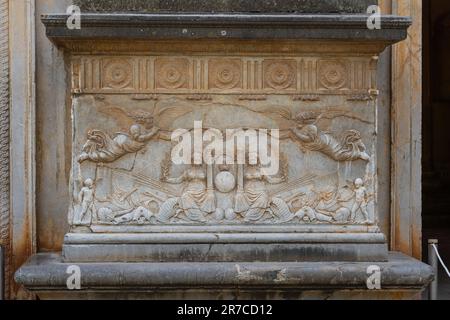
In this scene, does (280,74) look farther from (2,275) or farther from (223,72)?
(2,275)

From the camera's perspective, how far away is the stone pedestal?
6141mm

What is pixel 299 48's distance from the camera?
614 cm

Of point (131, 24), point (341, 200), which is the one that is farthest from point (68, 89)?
point (341, 200)

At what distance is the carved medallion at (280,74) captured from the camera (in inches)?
244

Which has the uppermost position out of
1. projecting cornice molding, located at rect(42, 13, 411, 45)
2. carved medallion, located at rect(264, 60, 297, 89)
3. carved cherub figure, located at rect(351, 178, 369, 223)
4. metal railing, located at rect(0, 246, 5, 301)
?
projecting cornice molding, located at rect(42, 13, 411, 45)

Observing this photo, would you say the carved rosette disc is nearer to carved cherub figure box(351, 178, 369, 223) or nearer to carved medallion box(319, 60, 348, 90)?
carved medallion box(319, 60, 348, 90)

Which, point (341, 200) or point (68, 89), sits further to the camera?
point (68, 89)

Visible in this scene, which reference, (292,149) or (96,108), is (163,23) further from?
(292,149)

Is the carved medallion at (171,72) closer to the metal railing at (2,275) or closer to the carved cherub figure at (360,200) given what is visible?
the carved cherub figure at (360,200)

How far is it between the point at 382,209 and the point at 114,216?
2.09m

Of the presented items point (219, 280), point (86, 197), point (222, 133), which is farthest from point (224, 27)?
point (219, 280)

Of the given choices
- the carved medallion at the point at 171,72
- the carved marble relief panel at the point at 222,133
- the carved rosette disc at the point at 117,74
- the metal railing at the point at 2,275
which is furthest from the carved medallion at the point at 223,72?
the metal railing at the point at 2,275

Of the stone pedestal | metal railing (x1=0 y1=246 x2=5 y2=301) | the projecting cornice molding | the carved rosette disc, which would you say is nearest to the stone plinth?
the stone pedestal

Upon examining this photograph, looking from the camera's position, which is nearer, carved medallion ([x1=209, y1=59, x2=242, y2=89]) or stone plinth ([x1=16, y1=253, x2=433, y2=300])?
stone plinth ([x1=16, y1=253, x2=433, y2=300])
